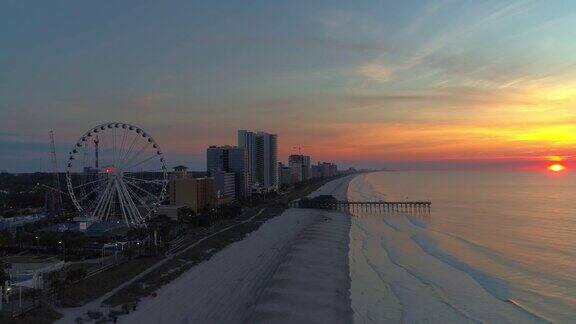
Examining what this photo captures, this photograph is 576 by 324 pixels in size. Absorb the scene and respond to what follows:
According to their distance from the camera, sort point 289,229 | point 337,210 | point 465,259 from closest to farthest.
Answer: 1. point 465,259
2. point 289,229
3. point 337,210

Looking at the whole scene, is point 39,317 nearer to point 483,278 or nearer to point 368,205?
point 483,278

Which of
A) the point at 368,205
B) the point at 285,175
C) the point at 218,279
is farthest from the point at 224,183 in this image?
the point at 285,175

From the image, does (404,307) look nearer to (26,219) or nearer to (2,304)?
(2,304)

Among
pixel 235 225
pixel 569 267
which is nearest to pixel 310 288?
pixel 569 267

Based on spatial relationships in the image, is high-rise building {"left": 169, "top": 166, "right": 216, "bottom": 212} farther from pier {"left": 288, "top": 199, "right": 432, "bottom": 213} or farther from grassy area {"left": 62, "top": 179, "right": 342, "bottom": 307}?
grassy area {"left": 62, "top": 179, "right": 342, "bottom": 307}

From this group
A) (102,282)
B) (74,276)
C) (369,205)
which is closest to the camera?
(74,276)

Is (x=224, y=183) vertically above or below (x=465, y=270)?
above

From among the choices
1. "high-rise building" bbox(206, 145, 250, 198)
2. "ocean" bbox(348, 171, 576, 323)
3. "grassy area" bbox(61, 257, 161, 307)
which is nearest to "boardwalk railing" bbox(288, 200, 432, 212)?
"ocean" bbox(348, 171, 576, 323)
